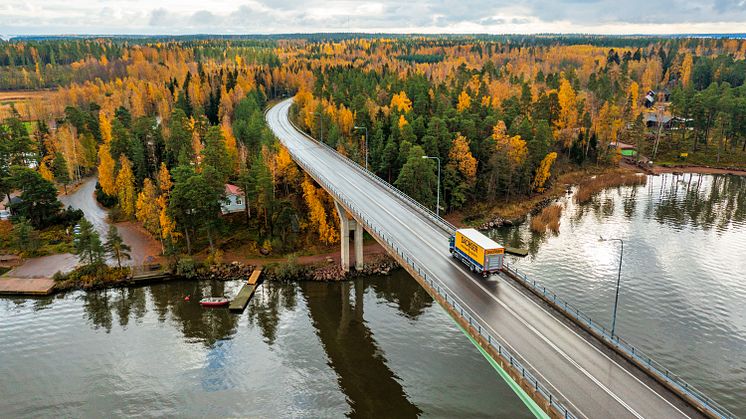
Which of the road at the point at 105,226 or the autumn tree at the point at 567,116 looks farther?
the autumn tree at the point at 567,116

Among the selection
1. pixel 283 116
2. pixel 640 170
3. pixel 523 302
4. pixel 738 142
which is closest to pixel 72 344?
pixel 523 302

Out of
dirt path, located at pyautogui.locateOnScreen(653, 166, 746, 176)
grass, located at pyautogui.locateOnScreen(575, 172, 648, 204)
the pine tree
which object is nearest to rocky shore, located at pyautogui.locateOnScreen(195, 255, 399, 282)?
the pine tree

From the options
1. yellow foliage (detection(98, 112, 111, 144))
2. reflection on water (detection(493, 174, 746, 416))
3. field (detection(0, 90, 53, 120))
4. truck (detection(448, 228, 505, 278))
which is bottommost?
reflection on water (detection(493, 174, 746, 416))

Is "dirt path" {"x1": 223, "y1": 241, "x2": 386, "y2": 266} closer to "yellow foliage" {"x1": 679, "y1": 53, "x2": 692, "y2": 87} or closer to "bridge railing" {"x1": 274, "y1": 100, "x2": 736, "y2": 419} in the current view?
"bridge railing" {"x1": 274, "y1": 100, "x2": 736, "y2": 419}

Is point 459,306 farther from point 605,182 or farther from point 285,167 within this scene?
point 605,182

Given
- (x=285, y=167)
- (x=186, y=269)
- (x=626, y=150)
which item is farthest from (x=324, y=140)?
(x=626, y=150)

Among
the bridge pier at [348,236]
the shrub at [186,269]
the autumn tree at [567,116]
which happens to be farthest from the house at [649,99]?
the shrub at [186,269]

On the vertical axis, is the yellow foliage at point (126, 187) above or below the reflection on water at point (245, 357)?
above

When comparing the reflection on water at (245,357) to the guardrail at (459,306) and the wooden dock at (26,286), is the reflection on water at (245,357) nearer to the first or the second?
the wooden dock at (26,286)
